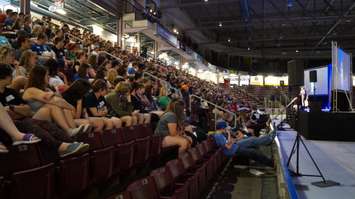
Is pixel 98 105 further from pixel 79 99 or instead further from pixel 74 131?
pixel 74 131

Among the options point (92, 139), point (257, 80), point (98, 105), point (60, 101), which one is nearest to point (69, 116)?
point (60, 101)

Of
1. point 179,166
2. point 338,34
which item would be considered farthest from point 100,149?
point 338,34

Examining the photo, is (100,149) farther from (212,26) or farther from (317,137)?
(212,26)

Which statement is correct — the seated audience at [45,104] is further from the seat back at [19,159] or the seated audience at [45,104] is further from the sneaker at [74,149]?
the seat back at [19,159]

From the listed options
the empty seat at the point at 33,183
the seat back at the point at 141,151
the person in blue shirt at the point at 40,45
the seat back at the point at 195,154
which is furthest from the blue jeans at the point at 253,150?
the empty seat at the point at 33,183

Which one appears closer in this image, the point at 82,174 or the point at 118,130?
the point at 82,174

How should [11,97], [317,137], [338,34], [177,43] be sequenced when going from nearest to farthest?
[11,97], [317,137], [177,43], [338,34]

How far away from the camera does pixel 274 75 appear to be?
1316 inches

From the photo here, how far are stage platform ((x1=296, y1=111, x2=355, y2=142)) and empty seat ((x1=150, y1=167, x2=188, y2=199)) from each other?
6692 mm

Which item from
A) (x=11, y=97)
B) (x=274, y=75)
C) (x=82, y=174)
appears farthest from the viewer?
(x=274, y=75)

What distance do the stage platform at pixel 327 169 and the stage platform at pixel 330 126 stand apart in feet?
1.02

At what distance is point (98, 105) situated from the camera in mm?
3801

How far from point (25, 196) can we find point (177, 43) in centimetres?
1747

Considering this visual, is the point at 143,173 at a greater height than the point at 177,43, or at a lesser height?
lesser
